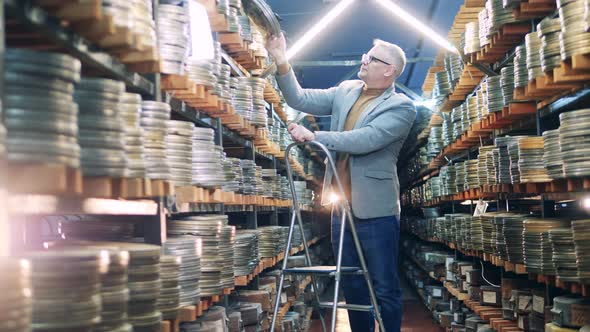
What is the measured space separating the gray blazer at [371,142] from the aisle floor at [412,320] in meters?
4.75

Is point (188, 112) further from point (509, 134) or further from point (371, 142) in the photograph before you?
point (509, 134)

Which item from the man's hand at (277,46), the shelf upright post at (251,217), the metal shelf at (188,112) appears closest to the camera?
the metal shelf at (188,112)

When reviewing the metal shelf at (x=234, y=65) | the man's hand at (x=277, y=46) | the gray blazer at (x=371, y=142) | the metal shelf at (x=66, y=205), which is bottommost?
the metal shelf at (x=66, y=205)

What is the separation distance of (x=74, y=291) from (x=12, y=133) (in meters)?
0.69

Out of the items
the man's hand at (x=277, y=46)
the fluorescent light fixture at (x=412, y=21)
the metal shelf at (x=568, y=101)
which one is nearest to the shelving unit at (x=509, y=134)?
the metal shelf at (x=568, y=101)

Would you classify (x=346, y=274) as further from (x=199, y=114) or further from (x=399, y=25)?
(x=399, y=25)

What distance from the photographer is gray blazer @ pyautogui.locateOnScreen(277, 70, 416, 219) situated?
19.2 feet

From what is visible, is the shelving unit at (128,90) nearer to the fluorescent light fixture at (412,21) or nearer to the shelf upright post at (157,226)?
the shelf upright post at (157,226)

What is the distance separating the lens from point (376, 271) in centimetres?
575

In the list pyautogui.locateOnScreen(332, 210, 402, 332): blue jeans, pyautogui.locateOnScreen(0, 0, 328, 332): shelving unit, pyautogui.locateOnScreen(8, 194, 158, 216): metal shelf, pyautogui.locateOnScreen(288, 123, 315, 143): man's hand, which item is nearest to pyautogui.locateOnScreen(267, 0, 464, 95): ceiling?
pyautogui.locateOnScreen(0, 0, 328, 332): shelving unit

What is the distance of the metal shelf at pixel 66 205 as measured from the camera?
2.68 metres

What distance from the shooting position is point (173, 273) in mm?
4254

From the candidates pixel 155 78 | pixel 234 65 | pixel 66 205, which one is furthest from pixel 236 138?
pixel 66 205

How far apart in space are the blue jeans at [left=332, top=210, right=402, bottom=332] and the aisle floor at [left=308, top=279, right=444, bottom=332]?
4.63m
